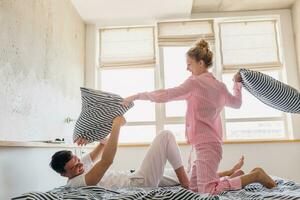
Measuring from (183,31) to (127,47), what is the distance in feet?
2.39

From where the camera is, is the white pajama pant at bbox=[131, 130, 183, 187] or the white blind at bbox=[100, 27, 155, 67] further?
the white blind at bbox=[100, 27, 155, 67]

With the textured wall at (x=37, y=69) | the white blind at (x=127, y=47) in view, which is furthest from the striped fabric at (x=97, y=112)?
A: the white blind at (x=127, y=47)

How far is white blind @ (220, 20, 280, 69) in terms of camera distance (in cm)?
364

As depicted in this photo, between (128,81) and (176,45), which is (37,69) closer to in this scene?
(128,81)

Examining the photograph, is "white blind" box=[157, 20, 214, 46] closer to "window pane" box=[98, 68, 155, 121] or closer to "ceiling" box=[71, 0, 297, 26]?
"ceiling" box=[71, 0, 297, 26]

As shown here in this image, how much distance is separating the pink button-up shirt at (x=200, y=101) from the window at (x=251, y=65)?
6.18 feet

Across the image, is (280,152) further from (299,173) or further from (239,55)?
(239,55)

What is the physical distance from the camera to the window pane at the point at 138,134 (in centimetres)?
362

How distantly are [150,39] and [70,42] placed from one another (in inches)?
43.0

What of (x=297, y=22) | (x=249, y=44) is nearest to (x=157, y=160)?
(x=249, y=44)

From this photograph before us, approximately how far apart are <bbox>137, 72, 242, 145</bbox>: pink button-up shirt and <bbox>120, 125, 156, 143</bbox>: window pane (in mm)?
1826

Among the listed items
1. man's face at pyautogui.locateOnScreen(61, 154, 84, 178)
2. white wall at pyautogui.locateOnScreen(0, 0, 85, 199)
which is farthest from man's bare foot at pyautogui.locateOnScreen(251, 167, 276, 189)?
white wall at pyautogui.locateOnScreen(0, 0, 85, 199)

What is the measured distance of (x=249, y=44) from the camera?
3.69m

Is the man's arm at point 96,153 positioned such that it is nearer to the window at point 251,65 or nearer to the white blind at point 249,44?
the window at point 251,65
